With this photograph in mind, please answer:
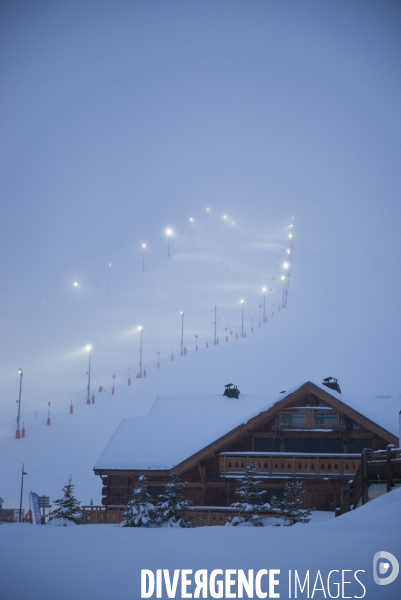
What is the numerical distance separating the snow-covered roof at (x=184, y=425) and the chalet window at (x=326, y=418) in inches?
34.7

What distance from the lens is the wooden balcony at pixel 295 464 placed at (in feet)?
86.8

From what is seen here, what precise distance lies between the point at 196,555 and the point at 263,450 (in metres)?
16.6

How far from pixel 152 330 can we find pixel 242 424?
43.2 metres

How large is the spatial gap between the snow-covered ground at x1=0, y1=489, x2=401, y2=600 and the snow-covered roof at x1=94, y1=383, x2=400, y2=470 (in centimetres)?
1157

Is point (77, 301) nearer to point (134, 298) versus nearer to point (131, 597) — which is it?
point (134, 298)

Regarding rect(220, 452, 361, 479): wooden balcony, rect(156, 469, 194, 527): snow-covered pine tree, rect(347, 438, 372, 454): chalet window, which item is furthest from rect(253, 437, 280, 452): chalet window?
rect(156, 469, 194, 527): snow-covered pine tree

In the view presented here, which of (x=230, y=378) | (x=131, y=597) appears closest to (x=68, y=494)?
(x=131, y=597)

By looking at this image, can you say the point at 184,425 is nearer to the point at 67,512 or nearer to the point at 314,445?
the point at 314,445

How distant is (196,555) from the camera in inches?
463

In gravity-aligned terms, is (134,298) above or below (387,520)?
above

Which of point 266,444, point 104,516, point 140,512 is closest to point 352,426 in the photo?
point 266,444

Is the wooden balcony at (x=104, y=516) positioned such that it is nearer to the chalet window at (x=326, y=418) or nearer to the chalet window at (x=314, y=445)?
the chalet window at (x=314, y=445)

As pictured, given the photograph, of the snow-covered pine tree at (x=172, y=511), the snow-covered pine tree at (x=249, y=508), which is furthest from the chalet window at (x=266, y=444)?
the snow-covered pine tree at (x=172, y=511)

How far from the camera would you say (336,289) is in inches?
3238
